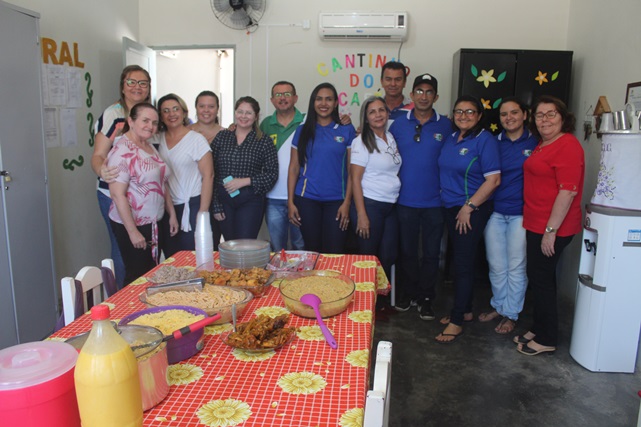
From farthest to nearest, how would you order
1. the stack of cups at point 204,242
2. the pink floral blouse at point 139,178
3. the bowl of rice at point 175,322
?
the pink floral blouse at point 139,178
the stack of cups at point 204,242
the bowl of rice at point 175,322

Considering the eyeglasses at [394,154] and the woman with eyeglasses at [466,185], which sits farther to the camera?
the eyeglasses at [394,154]

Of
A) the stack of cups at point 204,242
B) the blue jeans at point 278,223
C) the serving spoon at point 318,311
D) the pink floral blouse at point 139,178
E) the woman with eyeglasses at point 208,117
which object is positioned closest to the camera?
the serving spoon at point 318,311

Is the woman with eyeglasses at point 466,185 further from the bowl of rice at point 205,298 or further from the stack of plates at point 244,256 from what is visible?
the bowl of rice at point 205,298

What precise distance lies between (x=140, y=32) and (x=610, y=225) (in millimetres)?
3995

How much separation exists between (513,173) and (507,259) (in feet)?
1.75

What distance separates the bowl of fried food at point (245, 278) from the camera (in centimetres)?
160

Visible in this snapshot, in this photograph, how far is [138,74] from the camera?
9.13ft

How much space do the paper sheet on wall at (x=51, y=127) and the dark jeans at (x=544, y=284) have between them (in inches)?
116

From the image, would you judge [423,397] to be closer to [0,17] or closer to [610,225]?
[610,225]

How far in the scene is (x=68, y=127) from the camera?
10.6 ft

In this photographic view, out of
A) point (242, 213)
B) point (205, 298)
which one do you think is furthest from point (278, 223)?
point (205, 298)

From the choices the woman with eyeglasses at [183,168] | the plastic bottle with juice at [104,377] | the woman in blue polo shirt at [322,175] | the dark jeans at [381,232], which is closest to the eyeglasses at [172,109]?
the woman with eyeglasses at [183,168]

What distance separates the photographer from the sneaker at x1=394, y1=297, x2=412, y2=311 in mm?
3334

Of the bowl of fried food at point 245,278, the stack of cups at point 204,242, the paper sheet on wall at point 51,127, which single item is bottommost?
the bowl of fried food at point 245,278
